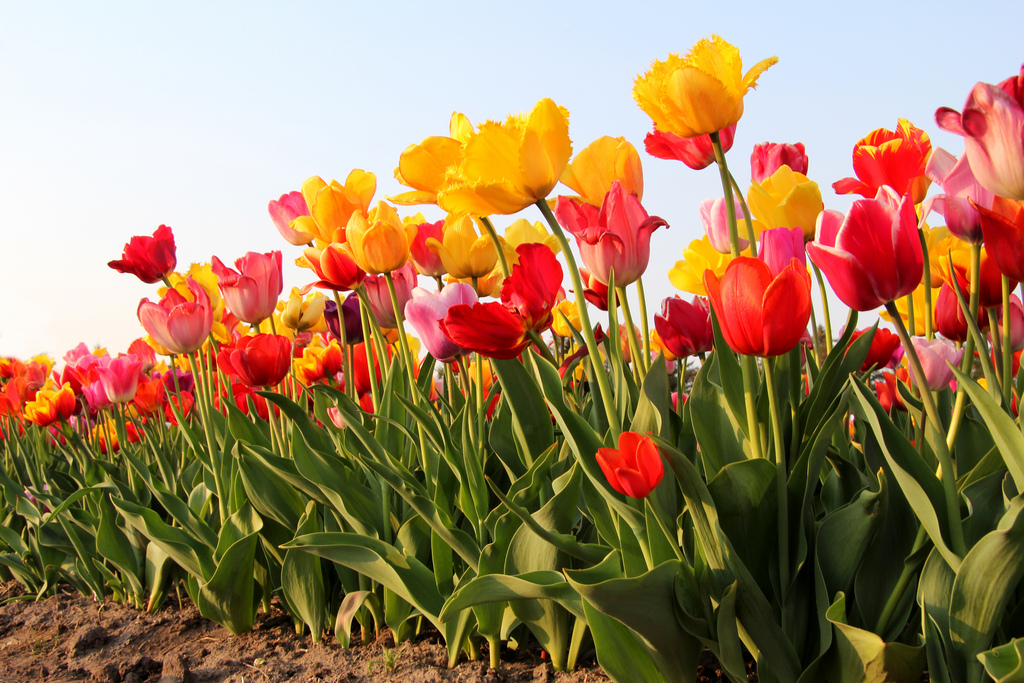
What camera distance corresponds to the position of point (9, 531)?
9.77 ft

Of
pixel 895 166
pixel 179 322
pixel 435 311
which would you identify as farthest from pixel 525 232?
pixel 179 322

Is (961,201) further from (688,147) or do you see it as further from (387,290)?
(387,290)

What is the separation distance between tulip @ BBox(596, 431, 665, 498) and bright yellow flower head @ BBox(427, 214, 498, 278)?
2.75 ft

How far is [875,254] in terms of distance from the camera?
94 centimetres

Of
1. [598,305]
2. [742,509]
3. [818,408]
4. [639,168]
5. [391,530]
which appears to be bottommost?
[391,530]

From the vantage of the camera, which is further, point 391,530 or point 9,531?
point 9,531

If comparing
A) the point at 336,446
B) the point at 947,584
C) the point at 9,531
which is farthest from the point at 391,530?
the point at 9,531

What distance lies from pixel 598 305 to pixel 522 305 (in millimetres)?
634

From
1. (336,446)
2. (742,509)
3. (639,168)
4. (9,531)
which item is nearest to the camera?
(742,509)

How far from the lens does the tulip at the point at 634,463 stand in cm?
94

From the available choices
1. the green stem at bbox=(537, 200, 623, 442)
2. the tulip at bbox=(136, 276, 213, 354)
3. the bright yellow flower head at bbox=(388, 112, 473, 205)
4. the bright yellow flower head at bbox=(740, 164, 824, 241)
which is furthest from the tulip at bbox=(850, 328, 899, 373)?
the tulip at bbox=(136, 276, 213, 354)

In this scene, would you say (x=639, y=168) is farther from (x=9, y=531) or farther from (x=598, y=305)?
(x=9, y=531)

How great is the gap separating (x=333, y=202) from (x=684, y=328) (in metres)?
0.90

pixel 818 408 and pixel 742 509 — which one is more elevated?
pixel 818 408
